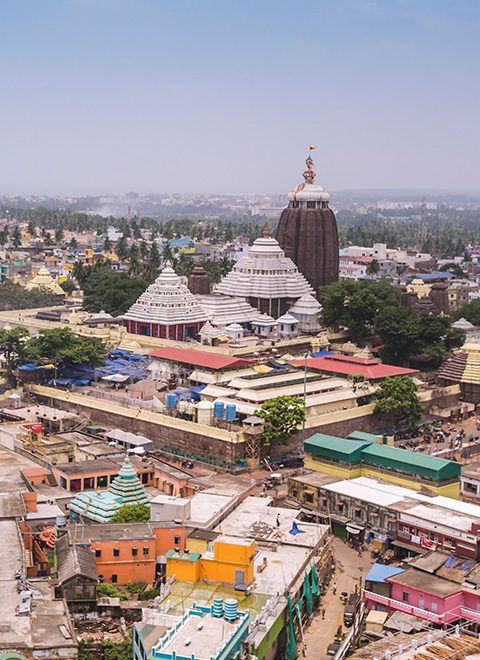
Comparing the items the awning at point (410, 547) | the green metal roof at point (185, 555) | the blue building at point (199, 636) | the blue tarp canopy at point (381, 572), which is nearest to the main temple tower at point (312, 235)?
the awning at point (410, 547)

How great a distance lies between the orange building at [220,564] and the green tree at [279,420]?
41.0 feet

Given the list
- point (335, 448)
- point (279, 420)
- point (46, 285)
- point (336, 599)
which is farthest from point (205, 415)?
point (46, 285)

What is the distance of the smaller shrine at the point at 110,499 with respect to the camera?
1100 inches

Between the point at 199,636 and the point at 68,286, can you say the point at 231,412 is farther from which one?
the point at 68,286

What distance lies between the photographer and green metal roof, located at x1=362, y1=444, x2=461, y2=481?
31.5 metres

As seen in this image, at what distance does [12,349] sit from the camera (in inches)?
1817

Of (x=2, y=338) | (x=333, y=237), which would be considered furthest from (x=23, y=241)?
(x=2, y=338)

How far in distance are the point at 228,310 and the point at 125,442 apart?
18.7m

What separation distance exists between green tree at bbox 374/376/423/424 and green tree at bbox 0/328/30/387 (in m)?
15.8

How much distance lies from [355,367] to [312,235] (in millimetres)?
17686

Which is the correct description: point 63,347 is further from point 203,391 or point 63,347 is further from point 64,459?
point 64,459

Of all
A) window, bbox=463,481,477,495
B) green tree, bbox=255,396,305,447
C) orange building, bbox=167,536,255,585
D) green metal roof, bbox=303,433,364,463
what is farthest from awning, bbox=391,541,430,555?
green tree, bbox=255,396,305,447

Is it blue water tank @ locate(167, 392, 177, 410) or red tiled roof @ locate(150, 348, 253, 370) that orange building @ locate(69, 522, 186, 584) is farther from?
red tiled roof @ locate(150, 348, 253, 370)

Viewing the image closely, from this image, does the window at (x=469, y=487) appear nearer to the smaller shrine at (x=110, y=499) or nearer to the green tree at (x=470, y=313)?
the smaller shrine at (x=110, y=499)
